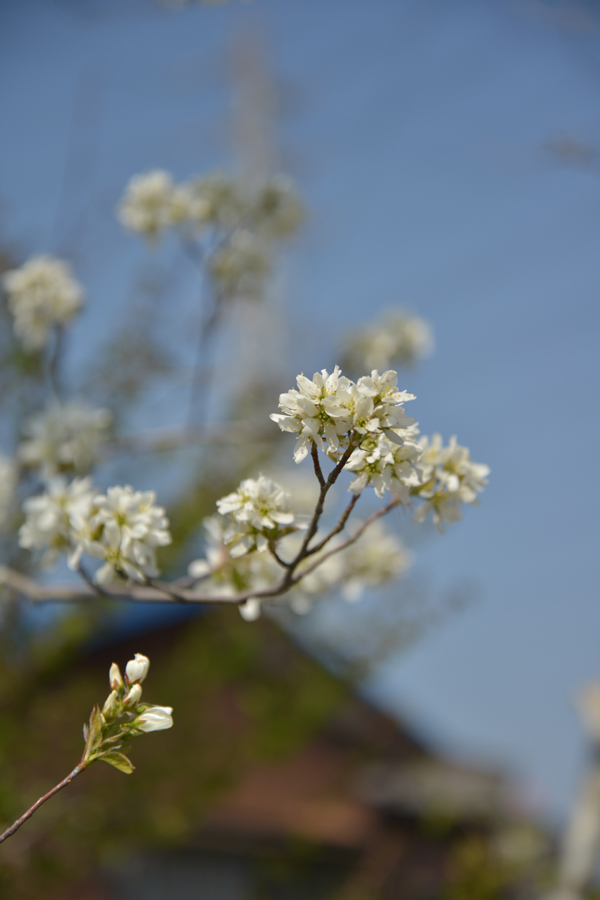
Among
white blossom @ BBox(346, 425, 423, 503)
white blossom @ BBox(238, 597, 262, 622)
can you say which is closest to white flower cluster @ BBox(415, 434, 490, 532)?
white blossom @ BBox(346, 425, 423, 503)

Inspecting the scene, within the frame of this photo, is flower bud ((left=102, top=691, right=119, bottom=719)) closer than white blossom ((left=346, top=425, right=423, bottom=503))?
Yes

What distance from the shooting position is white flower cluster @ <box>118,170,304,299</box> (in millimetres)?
3051

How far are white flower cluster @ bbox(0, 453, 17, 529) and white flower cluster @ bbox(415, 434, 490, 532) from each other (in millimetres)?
1595

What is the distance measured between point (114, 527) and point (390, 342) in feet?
6.60

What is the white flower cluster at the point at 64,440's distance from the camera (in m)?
2.42

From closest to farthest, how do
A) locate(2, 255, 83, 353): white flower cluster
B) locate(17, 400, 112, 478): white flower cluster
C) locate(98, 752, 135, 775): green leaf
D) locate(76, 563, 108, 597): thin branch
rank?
locate(98, 752, 135, 775): green leaf, locate(76, 563, 108, 597): thin branch, locate(17, 400, 112, 478): white flower cluster, locate(2, 255, 83, 353): white flower cluster

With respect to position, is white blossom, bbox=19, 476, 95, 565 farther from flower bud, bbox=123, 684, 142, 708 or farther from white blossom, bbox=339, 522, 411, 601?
white blossom, bbox=339, 522, 411, 601

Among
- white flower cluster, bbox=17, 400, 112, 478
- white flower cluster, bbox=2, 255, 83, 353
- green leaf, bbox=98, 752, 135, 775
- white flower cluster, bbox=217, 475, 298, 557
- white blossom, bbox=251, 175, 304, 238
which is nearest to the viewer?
green leaf, bbox=98, 752, 135, 775

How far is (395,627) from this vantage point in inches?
148

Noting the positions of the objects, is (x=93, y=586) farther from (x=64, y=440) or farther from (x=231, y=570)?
(x=64, y=440)

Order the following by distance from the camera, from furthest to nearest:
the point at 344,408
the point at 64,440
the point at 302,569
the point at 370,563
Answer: the point at 64,440 < the point at 370,563 < the point at 302,569 < the point at 344,408

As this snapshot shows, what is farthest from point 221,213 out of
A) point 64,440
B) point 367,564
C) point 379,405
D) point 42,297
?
point 379,405

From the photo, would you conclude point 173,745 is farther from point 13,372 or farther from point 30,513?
point 30,513

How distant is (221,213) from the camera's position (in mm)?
3172
